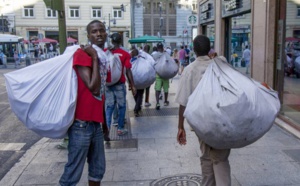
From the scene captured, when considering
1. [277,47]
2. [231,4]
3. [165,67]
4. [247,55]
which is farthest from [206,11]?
[277,47]

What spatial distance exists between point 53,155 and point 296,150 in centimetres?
354

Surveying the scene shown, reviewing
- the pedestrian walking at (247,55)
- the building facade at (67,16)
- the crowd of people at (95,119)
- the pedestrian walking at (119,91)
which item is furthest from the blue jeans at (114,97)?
the building facade at (67,16)

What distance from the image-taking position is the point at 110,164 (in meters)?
4.82

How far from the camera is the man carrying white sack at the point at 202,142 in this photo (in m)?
3.20

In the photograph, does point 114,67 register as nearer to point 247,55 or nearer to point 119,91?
point 119,91

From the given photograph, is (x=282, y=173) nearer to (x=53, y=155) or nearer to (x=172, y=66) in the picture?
(x=53, y=155)

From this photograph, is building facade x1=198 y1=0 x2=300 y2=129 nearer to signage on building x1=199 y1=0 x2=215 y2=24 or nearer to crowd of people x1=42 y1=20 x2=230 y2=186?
crowd of people x1=42 y1=20 x2=230 y2=186

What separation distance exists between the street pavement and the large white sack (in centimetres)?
139

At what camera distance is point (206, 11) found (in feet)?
47.6

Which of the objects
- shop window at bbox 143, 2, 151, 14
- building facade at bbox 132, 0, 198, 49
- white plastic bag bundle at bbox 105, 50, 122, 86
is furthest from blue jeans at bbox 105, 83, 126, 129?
A: shop window at bbox 143, 2, 151, 14

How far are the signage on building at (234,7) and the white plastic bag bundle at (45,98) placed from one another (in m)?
6.91

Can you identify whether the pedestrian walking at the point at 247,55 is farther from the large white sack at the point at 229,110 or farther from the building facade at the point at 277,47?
the large white sack at the point at 229,110

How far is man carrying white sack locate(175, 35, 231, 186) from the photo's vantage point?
10.5 feet

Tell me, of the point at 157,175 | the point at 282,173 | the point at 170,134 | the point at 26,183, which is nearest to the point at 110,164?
the point at 157,175
